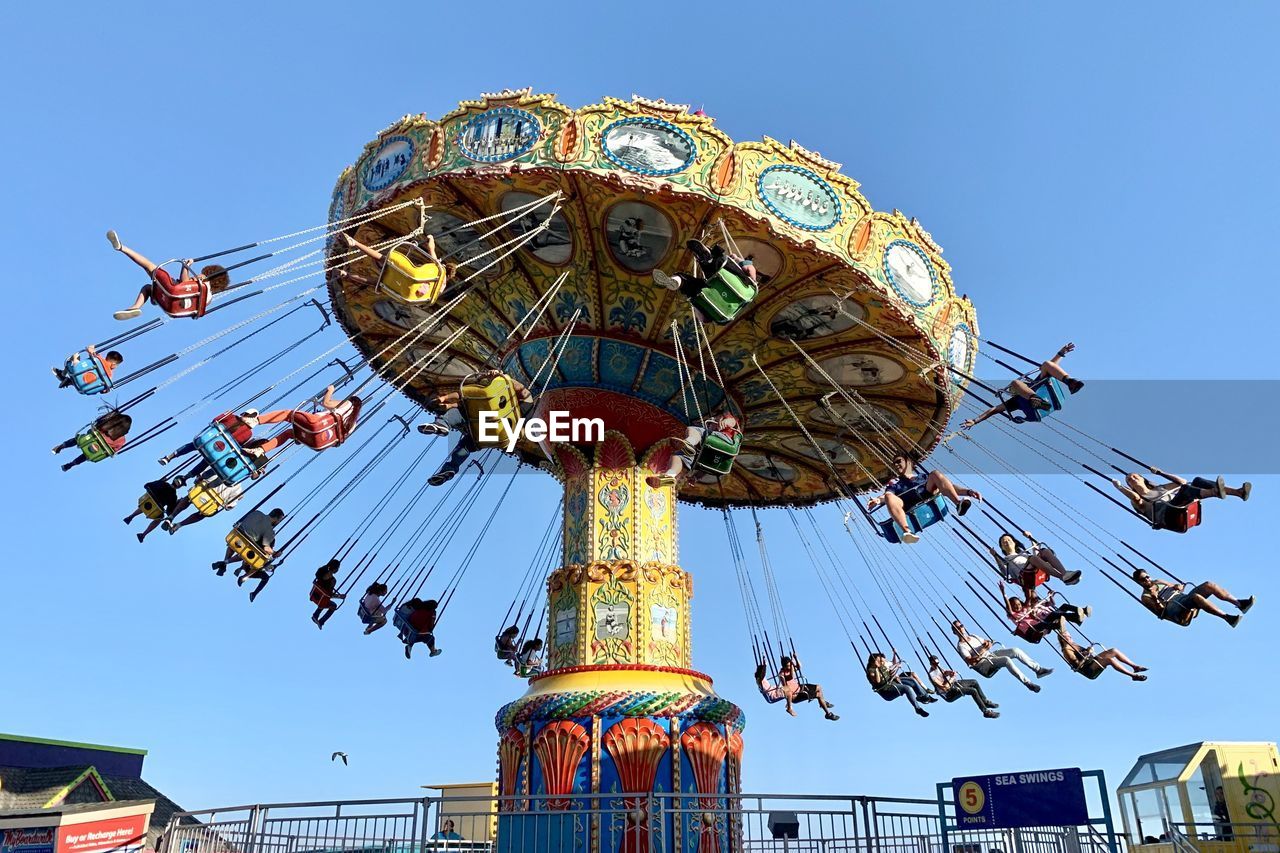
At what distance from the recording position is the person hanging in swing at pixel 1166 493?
35.2 feet

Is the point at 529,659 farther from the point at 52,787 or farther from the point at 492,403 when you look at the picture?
the point at 52,787

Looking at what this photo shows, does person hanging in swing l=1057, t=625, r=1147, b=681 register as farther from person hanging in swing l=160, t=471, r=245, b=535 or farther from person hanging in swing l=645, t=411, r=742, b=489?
person hanging in swing l=160, t=471, r=245, b=535

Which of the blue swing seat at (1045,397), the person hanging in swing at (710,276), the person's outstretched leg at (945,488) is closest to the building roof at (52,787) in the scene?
the person's outstretched leg at (945,488)

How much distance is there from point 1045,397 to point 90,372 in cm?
1119

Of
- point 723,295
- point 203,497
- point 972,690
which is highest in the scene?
point 723,295

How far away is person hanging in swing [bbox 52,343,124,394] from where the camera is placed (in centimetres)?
1102

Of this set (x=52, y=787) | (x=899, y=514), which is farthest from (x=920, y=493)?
(x=52, y=787)

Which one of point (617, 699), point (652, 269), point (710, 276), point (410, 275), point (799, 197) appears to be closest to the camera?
point (710, 276)

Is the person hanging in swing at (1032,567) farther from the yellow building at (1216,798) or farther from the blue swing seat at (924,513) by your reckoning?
the yellow building at (1216,798)

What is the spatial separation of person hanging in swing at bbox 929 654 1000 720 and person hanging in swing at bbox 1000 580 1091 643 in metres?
1.86

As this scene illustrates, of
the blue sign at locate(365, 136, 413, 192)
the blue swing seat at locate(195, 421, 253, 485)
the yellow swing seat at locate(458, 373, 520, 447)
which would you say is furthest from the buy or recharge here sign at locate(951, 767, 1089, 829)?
the blue sign at locate(365, 136, 413, 192)

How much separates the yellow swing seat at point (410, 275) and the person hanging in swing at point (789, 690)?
27.7ft

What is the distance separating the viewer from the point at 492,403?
11055 millimetres

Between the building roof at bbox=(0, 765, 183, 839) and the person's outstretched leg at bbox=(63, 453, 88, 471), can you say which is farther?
the building roof at bbox=(0, 765, 183, 839)
